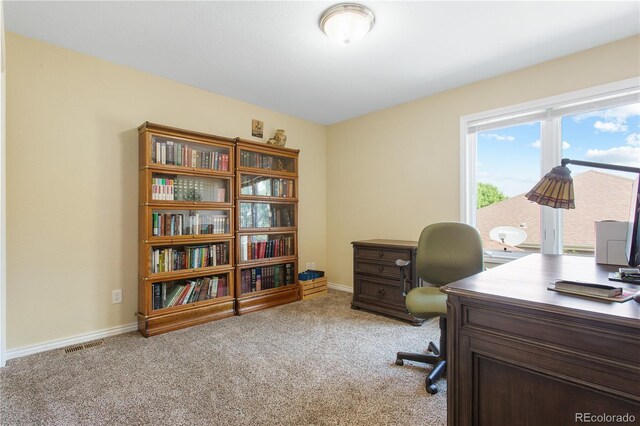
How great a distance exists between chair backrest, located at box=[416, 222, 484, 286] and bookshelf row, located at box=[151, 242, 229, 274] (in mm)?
1987

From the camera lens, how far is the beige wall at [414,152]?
2477 millimetres

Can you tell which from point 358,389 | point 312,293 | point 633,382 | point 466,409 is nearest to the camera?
point 633,382

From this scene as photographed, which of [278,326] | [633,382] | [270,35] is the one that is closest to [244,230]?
[278,326]

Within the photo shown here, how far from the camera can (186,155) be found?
2889 millimetres

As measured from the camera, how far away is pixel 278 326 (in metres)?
2.81

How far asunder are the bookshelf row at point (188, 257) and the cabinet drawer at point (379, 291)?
59.6 inches

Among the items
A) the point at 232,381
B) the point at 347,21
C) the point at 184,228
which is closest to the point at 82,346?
the point at 184,228

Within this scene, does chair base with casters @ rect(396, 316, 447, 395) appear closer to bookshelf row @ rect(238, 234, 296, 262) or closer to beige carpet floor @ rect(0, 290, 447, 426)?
beige carpet floor @ rect(0, 290, 447, 426)

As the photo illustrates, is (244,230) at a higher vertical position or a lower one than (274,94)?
lower

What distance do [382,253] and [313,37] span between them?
214 cm

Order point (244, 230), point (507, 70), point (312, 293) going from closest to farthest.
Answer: point (507, 70) < point (244, 230) < point (312, 293)

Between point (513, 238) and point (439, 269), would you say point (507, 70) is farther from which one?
point (439, 269)

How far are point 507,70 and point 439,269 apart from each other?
2044 millimetres

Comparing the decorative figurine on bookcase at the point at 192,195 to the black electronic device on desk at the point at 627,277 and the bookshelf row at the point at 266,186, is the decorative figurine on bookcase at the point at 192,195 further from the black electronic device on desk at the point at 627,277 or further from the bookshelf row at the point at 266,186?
A: the black electronic device on desk at the point at 627,277
